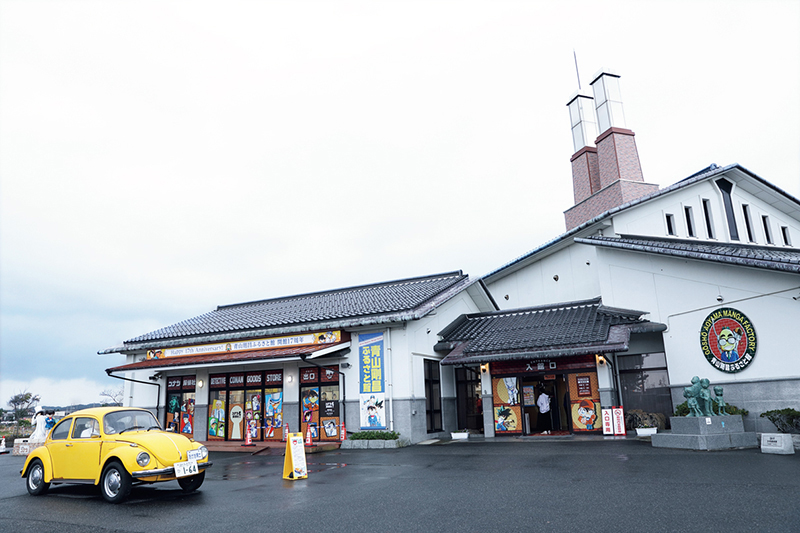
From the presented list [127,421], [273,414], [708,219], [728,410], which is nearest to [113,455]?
[127,421]

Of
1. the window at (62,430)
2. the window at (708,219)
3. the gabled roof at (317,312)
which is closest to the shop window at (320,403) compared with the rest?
the gabled roof at (317,312)

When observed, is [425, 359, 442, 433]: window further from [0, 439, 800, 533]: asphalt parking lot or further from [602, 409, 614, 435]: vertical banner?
[0, 439, 800, 533]: asphalt parking lot

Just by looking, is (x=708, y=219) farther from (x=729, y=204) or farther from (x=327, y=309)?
(x=327, y=309)

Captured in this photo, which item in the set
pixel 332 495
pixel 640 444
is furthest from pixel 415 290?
pixel 332 495

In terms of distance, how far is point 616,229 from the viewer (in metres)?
21.6

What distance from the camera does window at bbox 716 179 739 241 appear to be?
21.6m

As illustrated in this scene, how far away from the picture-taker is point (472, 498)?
8.00 metres

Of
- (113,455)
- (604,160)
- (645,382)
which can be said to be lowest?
(113,455)

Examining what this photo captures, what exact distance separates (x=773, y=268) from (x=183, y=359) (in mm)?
21231

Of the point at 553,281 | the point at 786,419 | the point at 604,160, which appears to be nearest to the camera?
the point at 786,419

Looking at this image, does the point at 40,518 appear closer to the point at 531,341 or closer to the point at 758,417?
the point at 531,341

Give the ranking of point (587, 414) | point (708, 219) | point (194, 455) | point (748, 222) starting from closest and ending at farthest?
point (194, 455) → point (587, 414) → point (708, 219) → point (748, 222)

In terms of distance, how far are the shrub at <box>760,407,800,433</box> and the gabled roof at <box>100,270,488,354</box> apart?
34.2 ft

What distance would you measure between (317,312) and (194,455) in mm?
12539
